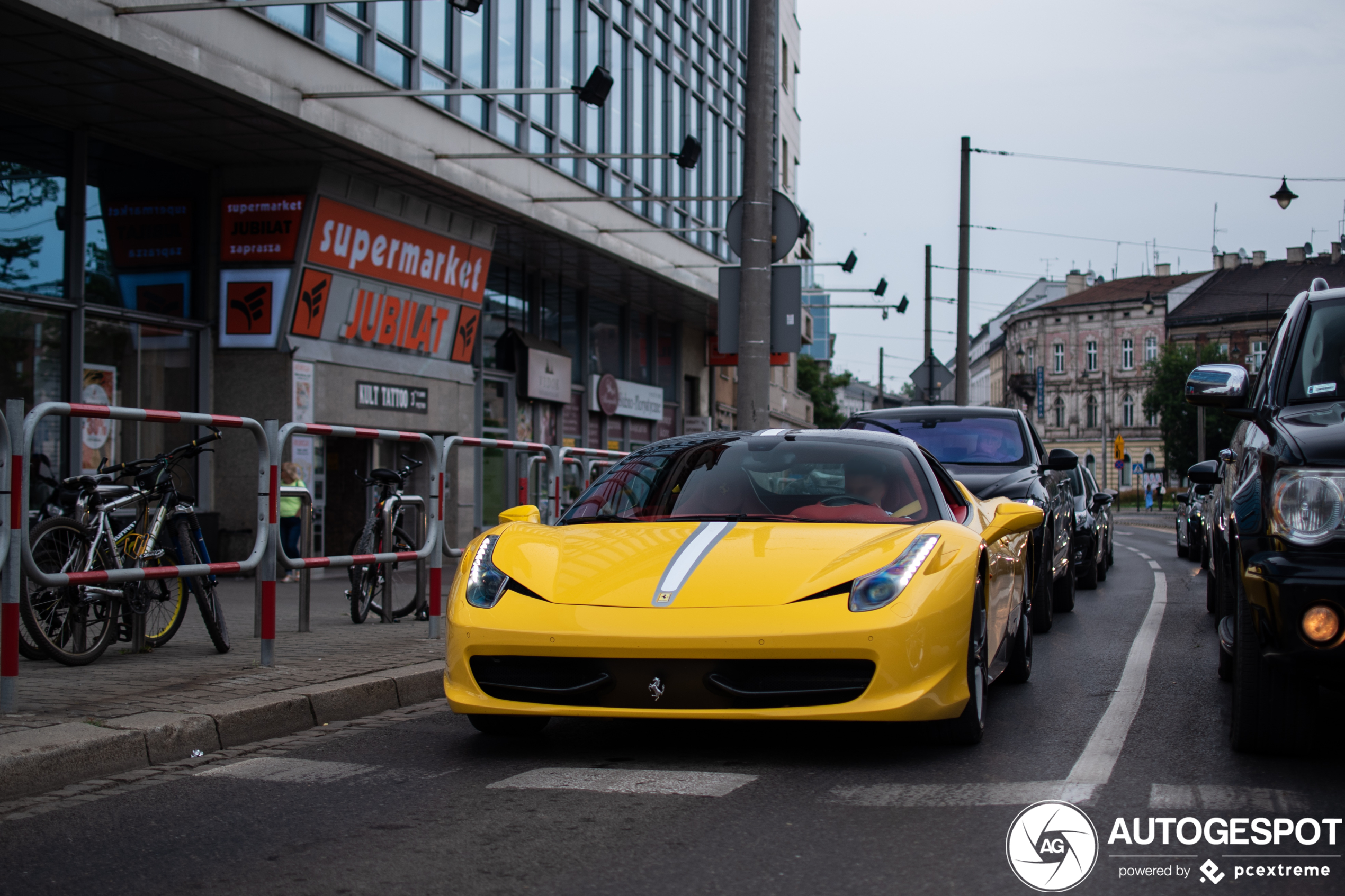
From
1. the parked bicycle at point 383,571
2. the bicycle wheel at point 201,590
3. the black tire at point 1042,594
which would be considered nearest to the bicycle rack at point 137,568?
the bicycle wheel at point 201,590

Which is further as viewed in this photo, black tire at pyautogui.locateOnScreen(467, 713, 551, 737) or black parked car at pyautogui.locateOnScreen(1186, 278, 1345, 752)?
black tire at pyautogui.locateOnScreen(467, 713, 551, 737)

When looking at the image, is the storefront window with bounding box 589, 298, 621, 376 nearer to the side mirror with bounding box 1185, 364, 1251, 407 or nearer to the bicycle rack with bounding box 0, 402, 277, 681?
the bicycle rack with bounding box 0, 402, 277, 681

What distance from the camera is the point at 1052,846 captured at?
12.8ft

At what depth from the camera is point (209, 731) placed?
224 inches

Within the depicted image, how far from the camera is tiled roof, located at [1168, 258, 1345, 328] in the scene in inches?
3393

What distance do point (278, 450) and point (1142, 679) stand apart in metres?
4.76

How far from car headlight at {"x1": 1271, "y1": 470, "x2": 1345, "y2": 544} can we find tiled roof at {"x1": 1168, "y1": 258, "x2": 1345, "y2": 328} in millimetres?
86058

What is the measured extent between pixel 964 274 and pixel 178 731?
23829 millimetres

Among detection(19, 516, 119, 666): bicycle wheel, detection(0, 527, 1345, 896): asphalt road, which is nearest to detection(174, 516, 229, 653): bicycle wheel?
detection(19, 516, 119, 666): bicycle wheel

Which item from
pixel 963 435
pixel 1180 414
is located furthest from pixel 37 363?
pixel 1180 414

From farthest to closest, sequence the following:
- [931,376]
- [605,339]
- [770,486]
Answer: [931,376] → [605,339] → [770,486]

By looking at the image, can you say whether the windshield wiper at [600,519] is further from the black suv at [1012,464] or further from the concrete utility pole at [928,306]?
the concrete utility pole at [928,306]

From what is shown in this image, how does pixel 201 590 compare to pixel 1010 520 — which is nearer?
pixel 1010 520

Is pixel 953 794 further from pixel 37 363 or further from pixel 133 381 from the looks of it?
pixel 133 381
